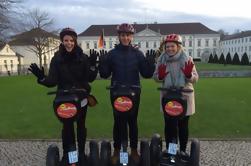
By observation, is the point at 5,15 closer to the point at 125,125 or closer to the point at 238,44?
the point at 125,125

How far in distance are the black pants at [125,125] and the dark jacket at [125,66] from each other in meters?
0.38

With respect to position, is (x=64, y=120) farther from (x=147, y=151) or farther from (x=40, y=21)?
(x=40, y=21)

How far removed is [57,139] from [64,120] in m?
3.14

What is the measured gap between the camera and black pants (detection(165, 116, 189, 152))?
5820 millimetres

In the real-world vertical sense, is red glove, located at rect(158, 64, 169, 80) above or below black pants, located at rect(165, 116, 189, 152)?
above

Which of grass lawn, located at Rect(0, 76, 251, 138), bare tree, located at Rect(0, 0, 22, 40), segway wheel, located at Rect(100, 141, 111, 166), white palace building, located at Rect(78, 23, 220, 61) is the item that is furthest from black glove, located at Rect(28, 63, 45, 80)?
white palace building, located at Rect(78, 23, 220, 61)

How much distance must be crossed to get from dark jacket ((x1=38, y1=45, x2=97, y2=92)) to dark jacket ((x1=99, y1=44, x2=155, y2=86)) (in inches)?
10.2

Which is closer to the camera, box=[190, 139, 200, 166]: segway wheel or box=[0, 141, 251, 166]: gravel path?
box=[190, 139, 200, 166]: segway wheel

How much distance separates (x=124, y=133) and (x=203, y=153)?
2.03m

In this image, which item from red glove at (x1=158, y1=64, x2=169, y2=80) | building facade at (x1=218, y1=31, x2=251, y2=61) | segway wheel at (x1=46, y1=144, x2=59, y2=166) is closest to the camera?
segway wheel at (x1=46, y1=144, x2=59, y2=166)

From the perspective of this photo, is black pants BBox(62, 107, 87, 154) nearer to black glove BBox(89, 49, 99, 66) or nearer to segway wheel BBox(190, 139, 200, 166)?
black glove BBox(89, 49, 99, 66)

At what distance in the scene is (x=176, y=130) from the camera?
5848 millimetres

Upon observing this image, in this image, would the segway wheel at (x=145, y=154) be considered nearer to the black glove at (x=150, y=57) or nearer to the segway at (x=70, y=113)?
the segway at (x=70, y=113)

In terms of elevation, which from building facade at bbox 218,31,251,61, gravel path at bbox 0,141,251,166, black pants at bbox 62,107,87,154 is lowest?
gravel path at bbox 0,141,251,166
